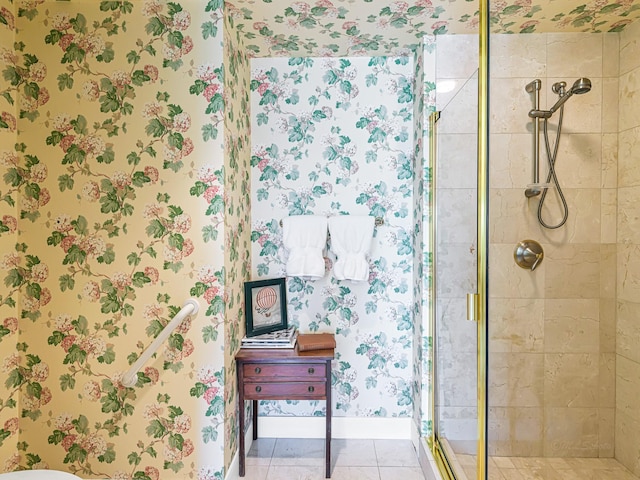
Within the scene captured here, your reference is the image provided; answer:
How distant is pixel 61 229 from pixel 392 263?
5.91 feet

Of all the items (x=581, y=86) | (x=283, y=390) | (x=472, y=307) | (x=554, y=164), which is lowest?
(x=283, y=390)

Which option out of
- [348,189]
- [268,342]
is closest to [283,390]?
[268,342]

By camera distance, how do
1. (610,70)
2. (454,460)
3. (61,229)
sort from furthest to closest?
(61,229), (454,460), (610,70)

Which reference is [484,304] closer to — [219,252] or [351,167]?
[219,252]

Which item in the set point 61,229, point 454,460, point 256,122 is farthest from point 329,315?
point 61,229

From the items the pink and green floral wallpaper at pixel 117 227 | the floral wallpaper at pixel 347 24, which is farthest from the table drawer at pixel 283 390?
the floral wallpaper at pixel 347 24

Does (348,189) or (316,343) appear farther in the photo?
(348,189)

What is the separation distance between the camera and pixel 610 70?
1.18 m

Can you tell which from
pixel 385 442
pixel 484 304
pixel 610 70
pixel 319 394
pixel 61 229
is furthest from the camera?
pixel 385 442

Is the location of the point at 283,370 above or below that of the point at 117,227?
below

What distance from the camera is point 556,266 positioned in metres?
1.36

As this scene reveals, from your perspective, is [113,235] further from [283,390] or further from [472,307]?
[472,307]

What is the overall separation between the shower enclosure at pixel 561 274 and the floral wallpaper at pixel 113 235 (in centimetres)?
120

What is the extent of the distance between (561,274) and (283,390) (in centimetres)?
149
